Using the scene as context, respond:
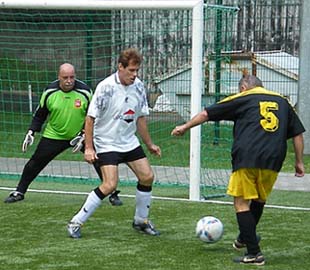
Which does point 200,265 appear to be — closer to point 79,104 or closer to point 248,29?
point 79,104

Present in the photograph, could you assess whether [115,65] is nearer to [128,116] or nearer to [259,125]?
[128,116]

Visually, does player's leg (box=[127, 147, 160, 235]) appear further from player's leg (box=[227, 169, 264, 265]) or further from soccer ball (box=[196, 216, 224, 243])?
player's leg (box=[227, 169, 264, 265])

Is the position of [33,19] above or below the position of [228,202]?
above

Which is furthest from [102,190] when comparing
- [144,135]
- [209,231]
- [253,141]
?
[253,141]

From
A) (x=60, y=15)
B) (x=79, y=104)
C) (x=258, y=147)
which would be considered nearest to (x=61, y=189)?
(x=79, y=104)

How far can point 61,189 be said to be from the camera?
11.6 metres

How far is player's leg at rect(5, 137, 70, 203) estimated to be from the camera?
10.2 meters

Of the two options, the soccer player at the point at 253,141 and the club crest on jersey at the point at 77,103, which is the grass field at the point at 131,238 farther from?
the club crest on jersey at the point at 77,103

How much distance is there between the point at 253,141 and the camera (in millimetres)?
6980

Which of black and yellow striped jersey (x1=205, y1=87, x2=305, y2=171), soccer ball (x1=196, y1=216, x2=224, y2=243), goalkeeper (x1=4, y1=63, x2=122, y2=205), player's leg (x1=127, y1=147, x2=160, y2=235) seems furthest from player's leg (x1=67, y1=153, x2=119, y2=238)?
goalkeeper (x1=4, y1=63, x2=122, y2=205)

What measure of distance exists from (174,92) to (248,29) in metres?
4.00

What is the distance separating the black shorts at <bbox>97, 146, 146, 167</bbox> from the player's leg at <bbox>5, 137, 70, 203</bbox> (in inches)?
82.6

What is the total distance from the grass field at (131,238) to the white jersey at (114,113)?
0.88m

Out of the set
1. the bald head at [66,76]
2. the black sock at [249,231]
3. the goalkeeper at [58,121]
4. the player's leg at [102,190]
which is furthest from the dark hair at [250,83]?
the goalkeeper at [58,121]
